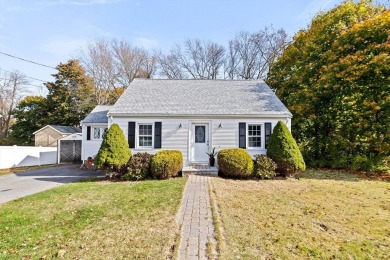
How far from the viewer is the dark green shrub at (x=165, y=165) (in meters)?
9.59

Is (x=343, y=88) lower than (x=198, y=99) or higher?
higher

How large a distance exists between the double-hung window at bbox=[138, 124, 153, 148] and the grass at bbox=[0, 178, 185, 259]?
4.38m

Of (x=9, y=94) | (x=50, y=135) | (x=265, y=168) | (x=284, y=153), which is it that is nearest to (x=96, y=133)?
(x=50, y=135)

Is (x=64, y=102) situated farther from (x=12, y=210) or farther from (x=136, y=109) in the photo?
(x=12, y=210)

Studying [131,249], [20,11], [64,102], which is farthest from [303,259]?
[64,102]

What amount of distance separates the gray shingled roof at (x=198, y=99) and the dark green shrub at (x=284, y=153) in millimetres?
1629

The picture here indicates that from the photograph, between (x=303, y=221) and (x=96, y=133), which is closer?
(x=303, y=221)

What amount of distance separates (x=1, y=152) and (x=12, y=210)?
37.5 ft

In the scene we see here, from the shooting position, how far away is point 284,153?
9953 mm

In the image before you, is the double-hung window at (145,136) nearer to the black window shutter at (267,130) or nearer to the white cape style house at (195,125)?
the white cape style house at (195,125)

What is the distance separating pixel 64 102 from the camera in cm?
2744

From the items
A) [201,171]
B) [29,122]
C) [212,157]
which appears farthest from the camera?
[29,122]

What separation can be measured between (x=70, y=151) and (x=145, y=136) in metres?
11.5

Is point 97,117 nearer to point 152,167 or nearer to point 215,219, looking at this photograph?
point 152,167
